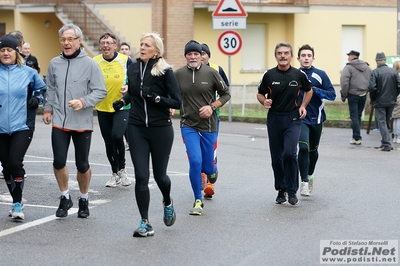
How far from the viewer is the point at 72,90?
8938mm

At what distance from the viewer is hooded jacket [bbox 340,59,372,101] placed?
18.7 m

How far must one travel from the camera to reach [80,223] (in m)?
8.95

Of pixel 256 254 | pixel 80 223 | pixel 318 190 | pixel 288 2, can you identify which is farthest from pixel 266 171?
pixel 288 2

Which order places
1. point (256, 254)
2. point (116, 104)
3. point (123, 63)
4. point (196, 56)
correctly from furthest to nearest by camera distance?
point (123, 63)
point (196, 56)
point (116, 104)
point (256, 254)

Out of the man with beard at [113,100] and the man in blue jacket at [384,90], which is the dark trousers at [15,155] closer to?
the man with beard at [113,100]

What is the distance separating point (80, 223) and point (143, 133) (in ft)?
4.21

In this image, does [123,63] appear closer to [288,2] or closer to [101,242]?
[101,242]

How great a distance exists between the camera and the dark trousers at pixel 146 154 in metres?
8.34

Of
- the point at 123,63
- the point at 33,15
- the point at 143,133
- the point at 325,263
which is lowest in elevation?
the point at 325,263

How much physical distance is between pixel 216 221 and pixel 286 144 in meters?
1.57

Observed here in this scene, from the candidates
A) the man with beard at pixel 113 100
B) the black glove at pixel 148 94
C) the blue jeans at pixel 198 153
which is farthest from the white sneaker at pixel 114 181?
the black glove at pixel 148 94

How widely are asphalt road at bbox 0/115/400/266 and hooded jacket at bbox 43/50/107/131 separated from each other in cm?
108

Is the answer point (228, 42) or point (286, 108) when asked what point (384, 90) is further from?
point (286, 108)

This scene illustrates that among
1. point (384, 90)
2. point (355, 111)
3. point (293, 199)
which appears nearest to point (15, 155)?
point (293, 199)
